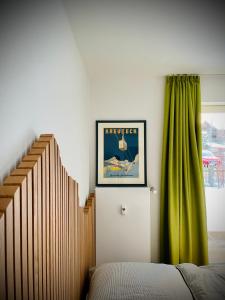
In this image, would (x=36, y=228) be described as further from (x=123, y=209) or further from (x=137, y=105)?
(x=137, y=105)

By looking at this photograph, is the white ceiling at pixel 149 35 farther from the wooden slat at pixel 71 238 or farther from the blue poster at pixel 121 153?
the wooden slat at pixel 71 238

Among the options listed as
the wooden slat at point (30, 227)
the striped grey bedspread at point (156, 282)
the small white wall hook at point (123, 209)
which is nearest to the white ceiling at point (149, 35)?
the wooden slat at point (30, 227)

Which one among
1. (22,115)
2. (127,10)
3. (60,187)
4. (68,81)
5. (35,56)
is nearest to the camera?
(22,115)

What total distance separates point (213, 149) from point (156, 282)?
6.92 ft

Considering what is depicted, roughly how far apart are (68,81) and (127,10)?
0.60m

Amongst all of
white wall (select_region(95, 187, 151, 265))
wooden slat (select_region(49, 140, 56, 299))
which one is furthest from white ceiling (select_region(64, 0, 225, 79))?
white wall (select_region(95, 187, 151, 265))

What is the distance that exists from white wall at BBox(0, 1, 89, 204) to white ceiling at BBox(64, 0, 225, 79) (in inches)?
10.8

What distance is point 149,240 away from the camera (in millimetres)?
2924

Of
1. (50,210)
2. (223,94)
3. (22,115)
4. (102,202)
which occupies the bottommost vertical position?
(102,202)

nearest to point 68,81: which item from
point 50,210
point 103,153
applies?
point 50,210

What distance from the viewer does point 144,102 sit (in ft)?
10.1

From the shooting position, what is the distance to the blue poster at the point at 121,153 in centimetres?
302

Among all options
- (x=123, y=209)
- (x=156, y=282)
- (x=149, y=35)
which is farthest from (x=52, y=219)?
(x=123, y=209)

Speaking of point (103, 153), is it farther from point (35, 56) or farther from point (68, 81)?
point (35, 56)
